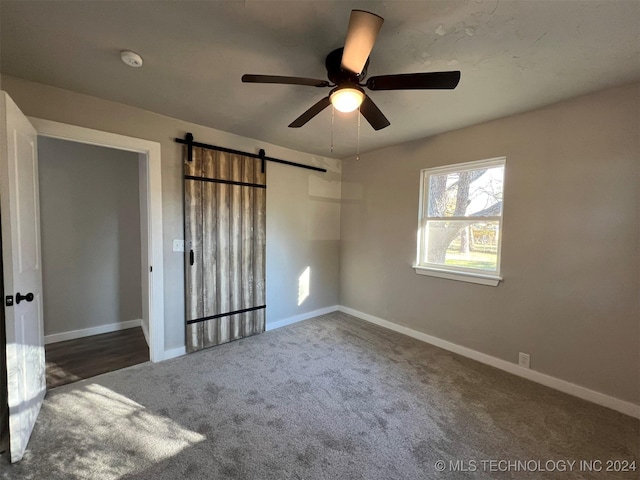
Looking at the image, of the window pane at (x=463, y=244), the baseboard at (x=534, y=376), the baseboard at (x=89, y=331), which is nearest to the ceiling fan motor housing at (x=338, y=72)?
the window pane at (x=463, y=244)

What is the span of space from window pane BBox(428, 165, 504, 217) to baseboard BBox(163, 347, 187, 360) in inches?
127

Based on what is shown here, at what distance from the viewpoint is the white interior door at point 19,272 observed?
1.55 meters

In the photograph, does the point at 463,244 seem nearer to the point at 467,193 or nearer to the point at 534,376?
the point at 467,193

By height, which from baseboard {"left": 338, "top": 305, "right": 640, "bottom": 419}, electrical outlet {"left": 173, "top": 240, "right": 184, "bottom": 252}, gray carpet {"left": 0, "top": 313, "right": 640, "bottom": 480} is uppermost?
electrical outlet {"left": 173, "top": 240, "right": 184, "bottom": 252}

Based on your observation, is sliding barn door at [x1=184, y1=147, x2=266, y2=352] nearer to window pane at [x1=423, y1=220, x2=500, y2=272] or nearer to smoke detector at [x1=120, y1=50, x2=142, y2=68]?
smoke detector at [x1=120, y1=50, x2=142, y2=68]

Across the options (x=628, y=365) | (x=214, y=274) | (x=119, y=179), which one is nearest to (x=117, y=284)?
(x=119, y=179)

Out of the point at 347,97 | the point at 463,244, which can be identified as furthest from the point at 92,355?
the point at 463,244

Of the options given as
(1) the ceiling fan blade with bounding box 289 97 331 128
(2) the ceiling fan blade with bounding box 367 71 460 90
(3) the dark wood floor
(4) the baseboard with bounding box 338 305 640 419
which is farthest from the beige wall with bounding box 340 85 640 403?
(3) the dark wood floor

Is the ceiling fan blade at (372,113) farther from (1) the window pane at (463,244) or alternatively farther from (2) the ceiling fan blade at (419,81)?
(1) the window pane at (463,244)

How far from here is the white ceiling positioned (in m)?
1.35

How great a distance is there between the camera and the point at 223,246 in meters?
3.10

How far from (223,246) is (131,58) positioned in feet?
6.10

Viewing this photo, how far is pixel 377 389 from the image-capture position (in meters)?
2.30

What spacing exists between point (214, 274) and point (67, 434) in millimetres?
1632
